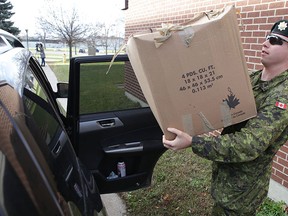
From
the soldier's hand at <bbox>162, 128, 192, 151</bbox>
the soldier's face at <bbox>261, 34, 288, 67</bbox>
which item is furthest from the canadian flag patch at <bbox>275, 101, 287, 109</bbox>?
the soldier's hand at <bbox>162, 128, 192, 151</bbox>

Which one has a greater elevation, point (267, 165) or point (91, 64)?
point (91, 64)

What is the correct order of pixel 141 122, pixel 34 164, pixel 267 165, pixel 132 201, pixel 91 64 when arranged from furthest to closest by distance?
pixel 132 201 < pixel 141 122 < pixel 91 64 < pixel 267 165 < pixel 34 164

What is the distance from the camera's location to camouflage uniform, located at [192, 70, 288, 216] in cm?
160

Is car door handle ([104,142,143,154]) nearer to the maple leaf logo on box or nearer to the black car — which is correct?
the black car

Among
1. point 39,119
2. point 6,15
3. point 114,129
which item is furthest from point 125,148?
point 6,15

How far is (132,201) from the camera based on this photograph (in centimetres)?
336

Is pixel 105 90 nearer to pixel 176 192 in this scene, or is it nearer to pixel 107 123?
pixel 107 123

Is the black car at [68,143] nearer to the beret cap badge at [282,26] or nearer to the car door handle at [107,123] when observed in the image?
the car door handle at [107,123]

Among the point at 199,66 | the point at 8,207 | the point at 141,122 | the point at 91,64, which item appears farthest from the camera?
the point at 141,122

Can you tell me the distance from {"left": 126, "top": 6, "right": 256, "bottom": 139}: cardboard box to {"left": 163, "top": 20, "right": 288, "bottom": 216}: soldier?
0.23ft

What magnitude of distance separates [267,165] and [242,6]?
226 cm

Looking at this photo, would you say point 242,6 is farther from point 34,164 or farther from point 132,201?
point 34,164

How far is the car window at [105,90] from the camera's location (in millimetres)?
2354

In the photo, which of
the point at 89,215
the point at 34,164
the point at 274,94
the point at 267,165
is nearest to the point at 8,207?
the point at 34,164
